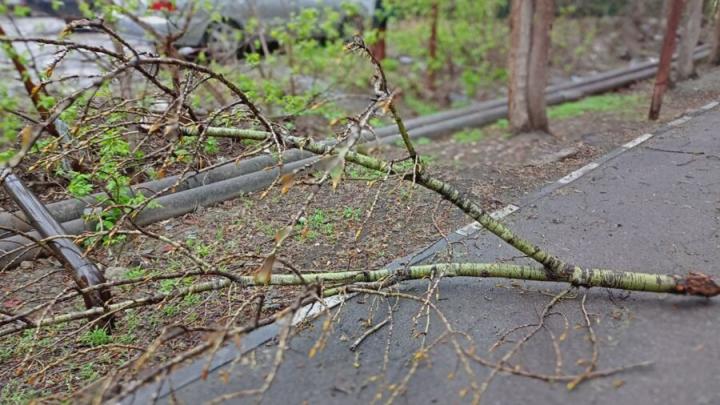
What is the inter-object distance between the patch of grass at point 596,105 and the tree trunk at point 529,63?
1.29 meters

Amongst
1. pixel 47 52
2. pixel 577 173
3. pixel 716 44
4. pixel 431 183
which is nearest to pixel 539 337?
pixel 431 183

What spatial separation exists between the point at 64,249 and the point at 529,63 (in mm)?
5287

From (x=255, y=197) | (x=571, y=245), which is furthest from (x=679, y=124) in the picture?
(x=255, y=197)

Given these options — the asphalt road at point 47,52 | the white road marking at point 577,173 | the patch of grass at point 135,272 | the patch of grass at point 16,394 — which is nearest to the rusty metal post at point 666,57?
the white road marking at point 577,173

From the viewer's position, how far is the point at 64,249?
3117 millimetres

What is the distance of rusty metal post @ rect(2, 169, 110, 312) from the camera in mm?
2939

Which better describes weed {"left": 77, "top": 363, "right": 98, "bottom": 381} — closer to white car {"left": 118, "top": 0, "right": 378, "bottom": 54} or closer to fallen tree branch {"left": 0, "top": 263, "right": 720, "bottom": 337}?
fallen tree branch {"left": 0, "top": 263, "right": 720, "bottom": 337}

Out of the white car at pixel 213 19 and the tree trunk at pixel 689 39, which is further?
the tree trunk at pixel 689 39

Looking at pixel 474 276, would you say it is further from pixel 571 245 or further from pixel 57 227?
pixel 57 227

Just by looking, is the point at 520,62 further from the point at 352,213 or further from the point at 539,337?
the point at 539,337

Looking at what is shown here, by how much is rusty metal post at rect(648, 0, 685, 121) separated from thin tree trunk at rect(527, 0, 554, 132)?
133cm

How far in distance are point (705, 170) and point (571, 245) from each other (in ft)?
6.52

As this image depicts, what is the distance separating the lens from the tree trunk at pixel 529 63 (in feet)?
19.8

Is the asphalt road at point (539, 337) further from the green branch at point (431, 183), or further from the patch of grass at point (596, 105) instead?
the patch of grass at point (596, 105)
